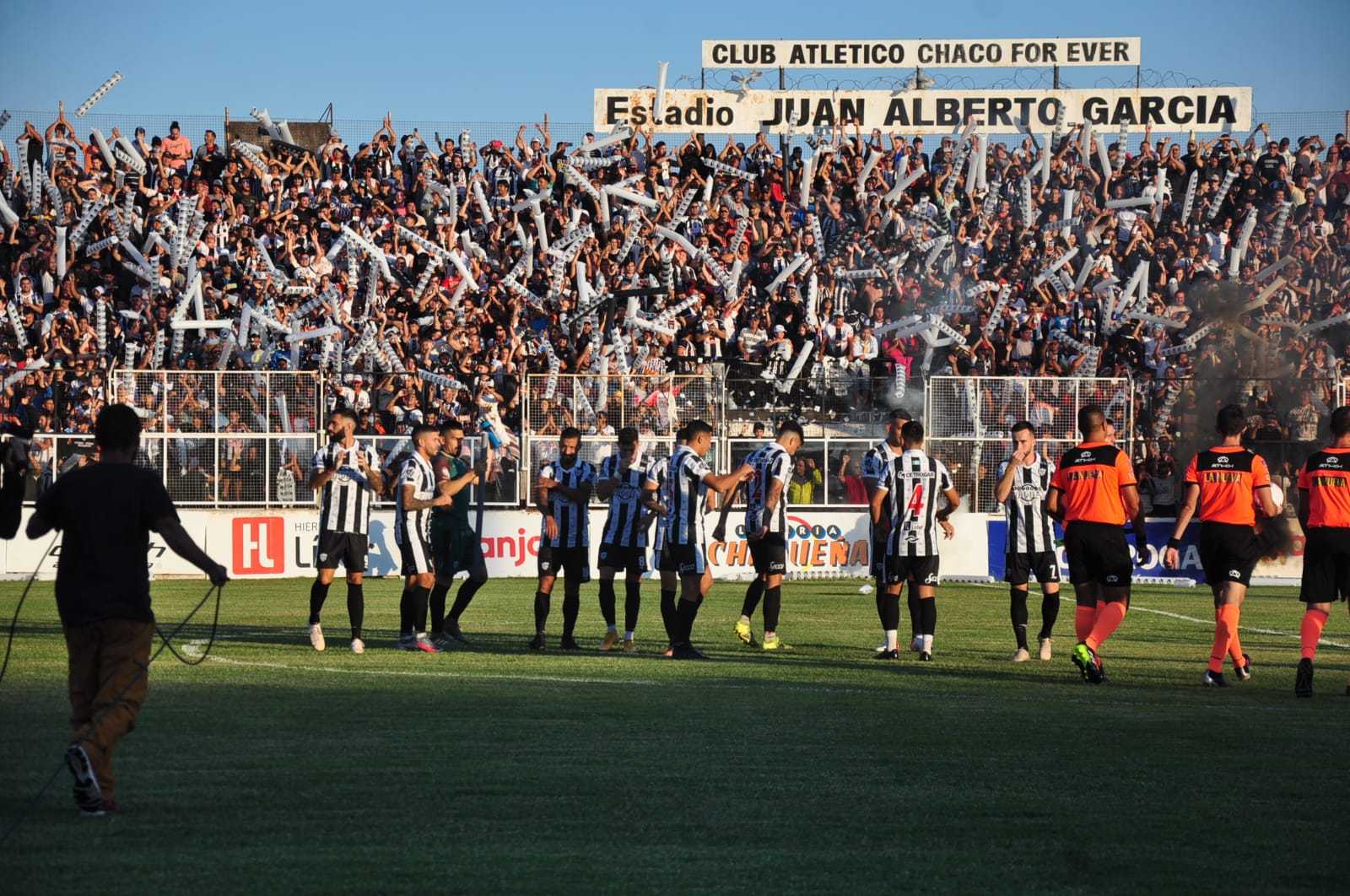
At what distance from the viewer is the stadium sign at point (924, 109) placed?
132ft

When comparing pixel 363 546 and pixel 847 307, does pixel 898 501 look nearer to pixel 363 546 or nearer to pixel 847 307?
pixel 363 546

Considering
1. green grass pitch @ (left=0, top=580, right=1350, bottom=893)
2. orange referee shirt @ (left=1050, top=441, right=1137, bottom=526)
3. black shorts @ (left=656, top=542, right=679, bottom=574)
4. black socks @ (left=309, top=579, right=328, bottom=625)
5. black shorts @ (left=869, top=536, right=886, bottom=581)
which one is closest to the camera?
green grass pitch @ (left=0, top=580, right=1350, bottom=893)

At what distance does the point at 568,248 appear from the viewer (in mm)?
32344

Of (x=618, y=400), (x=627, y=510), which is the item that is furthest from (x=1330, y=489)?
(x=618, y=400)

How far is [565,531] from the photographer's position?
1608 cm

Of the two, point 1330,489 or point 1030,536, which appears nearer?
point 1330,489

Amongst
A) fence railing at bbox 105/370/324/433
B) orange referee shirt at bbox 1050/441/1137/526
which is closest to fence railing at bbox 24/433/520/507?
fence railing at bbox 105/370/324/433

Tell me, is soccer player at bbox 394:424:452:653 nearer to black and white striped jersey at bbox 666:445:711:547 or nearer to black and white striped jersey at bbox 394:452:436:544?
black and white striped jersey at bbox 394:452:436:544

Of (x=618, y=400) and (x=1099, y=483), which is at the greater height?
(x=618, y=400)

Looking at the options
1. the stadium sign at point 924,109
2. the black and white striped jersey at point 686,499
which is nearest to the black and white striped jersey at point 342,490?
the black and white striped jersey at point 686,499

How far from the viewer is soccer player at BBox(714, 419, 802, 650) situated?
51.8 ft

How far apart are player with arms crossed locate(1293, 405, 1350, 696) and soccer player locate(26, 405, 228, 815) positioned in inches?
339

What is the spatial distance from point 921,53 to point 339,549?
30.0m

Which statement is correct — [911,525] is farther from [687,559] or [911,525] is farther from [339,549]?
[339,549]
